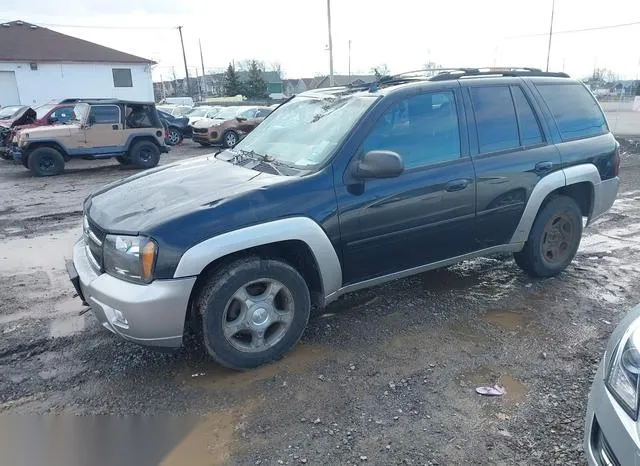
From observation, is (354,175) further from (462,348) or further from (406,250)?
(462,348)

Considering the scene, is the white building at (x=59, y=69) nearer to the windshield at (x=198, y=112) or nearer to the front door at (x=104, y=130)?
the windshield at (x=198, y=112)

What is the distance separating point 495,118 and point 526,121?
38 cm

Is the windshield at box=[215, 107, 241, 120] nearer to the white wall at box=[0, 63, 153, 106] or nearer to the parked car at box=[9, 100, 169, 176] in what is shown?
the parked car at box=[9, 100, 169, 176]

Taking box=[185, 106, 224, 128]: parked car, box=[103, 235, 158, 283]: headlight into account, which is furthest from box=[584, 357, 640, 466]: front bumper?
box=[185, 106, 224, 128]: parked car

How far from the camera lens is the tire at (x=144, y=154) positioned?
13875 mm

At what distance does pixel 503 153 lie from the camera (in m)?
4.25

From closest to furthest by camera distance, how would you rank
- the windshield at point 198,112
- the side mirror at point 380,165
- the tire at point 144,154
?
the side mirror at point 380,165 → the tire at point 144,154 → the windshield at point 198,112

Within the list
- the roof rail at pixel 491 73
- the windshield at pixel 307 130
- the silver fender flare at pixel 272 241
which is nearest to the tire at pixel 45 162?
the windshield at pixel 307 130

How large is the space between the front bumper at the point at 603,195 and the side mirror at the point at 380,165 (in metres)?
2.55

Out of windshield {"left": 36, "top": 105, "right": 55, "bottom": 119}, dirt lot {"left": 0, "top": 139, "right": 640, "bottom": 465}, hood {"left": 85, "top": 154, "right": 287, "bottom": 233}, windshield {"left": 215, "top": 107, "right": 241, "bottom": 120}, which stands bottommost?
dirt lot {"left": 0, "top": 139, "right": 640, "bottom": 465}

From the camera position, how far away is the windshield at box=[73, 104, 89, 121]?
514 inches

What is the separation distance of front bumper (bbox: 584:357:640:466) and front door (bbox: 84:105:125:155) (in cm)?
1322

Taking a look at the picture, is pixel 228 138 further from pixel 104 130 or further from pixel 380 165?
pixel 380 165

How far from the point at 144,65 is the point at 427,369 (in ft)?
115
